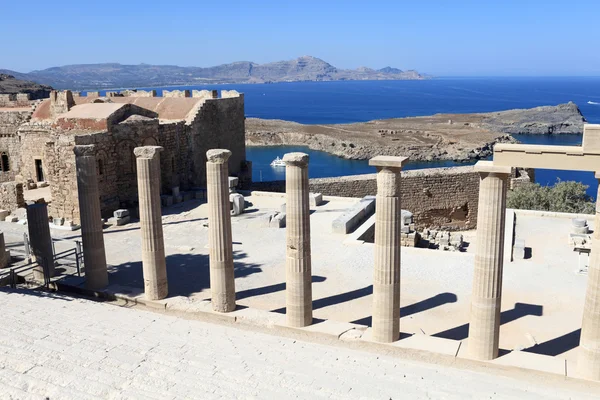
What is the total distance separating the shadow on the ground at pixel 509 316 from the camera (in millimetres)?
9961

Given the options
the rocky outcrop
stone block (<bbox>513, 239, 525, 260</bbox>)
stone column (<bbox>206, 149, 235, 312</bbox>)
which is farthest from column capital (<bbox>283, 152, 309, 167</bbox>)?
the rocky outcrop

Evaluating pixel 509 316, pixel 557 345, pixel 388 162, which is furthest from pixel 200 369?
pixel 509 316

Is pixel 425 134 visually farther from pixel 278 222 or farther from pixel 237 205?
pixel 278 222

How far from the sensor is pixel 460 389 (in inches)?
290

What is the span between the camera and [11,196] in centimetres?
2075

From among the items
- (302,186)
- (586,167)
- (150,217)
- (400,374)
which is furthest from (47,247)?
(586,167)

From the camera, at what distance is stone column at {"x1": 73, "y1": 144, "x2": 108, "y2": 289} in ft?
Result: 37.3

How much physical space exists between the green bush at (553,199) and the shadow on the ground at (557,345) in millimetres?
14282

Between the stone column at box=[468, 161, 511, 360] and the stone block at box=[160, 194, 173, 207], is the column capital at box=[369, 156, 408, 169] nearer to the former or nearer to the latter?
the stone column at box=[468, 161, 511, 360]

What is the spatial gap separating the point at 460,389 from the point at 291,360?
2.42m

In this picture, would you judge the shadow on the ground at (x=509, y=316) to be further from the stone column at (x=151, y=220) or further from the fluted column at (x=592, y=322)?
the stone column at (x=151, y=220)

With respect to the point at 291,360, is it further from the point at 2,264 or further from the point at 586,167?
the point at 2,264

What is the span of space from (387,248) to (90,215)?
6.37 m

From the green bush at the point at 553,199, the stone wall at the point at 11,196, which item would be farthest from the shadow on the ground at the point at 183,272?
the green bush at the point at 553,199
